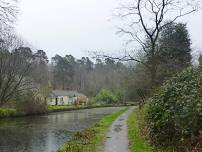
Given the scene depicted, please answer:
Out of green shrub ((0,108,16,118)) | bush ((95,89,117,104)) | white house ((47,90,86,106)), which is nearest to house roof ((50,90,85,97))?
white house ((47,90,86,106))

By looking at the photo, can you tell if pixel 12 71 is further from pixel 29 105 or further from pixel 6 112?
pixel 6 112

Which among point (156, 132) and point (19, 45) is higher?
point (19, 45)

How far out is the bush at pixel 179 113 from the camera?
12109mm

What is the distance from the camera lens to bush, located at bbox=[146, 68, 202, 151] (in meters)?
12.1

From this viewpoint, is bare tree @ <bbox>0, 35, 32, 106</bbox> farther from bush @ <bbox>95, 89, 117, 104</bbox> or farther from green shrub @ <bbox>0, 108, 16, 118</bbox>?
bush @ <bbox>95, 89, 117, 104</bbox>

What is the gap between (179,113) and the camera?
12.8 metres

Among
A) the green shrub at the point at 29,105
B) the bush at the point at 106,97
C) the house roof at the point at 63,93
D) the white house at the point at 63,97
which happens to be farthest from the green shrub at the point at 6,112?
the bush at the point at 106,97

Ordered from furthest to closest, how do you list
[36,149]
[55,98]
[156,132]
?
[55,98]
[36,149]
[156,132]

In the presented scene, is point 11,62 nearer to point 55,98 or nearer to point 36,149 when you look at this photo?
point 36,149

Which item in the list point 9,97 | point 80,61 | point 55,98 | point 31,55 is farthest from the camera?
point 80,61

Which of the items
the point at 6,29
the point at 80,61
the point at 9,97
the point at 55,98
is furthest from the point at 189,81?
the point at 80,61

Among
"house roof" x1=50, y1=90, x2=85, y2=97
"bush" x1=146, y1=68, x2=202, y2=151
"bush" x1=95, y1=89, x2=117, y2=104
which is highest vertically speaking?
"house roof" x1=50, y1=90, x2=85, y2=97

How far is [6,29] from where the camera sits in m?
15.0

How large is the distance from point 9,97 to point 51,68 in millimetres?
70608
